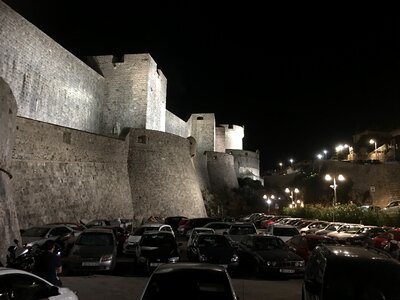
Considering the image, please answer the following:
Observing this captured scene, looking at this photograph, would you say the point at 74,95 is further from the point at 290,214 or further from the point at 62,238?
the point at 290,214

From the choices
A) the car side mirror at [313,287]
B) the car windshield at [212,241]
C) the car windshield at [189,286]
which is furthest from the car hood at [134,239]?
the car windshield at [189,286]

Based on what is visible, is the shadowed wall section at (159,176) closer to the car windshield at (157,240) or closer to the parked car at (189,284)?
the car windshield at (157,240)

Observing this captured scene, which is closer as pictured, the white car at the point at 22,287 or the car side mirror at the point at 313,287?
the white car at the point at 22,287

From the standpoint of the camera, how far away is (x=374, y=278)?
5020mm

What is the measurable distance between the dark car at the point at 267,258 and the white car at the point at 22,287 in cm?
A: 686

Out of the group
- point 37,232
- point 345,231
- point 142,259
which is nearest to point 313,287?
point 142,259

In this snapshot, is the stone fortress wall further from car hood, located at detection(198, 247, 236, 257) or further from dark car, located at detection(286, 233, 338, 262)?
dark car, located at detection(286, 233, 338, 262)

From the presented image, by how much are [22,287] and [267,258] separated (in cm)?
758

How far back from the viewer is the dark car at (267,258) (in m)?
10.8

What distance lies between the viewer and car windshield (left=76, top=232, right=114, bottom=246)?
38.7ft

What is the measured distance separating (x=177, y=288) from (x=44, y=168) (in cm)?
1813

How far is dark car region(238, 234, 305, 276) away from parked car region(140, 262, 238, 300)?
21.5ft

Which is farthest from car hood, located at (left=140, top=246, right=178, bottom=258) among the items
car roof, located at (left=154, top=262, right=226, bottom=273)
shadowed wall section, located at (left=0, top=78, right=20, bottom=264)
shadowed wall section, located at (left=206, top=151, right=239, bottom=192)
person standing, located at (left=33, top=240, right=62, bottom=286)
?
shadowed wall section, located at (left=206, top=151, right=239, bottom=192)

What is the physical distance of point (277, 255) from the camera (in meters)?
11.2
